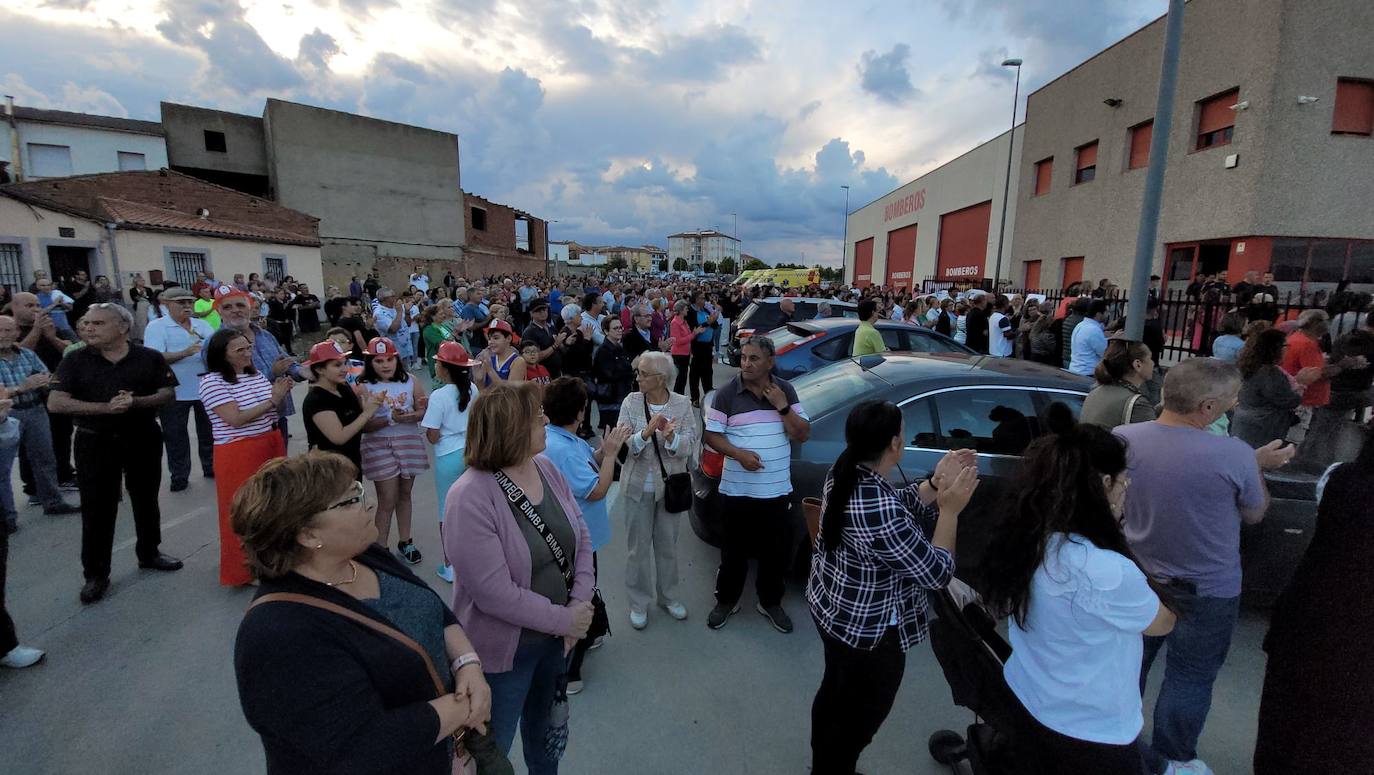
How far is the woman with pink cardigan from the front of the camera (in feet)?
6.28

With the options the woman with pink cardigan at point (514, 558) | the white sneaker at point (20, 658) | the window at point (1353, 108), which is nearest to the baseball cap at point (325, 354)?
the white sneaker at point (20, 658)

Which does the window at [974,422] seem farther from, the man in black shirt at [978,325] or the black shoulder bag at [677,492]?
the man in black shirt at [978,325]

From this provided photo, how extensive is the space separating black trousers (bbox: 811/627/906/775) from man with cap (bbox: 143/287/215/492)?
602 centimetres

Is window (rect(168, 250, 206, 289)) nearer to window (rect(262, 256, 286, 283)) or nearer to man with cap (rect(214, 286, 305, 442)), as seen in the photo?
window (rect(262, 256, 286, 283))

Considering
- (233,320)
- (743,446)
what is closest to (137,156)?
(233,320)

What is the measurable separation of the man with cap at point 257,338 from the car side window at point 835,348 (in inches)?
226

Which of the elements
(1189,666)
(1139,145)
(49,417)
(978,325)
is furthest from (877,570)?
(1139,145)

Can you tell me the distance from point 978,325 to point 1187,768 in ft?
28.8

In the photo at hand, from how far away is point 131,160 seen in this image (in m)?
29.2

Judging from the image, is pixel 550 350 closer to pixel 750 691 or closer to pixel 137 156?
pixel 750 691

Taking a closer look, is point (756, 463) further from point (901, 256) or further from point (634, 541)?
point (901, 256)

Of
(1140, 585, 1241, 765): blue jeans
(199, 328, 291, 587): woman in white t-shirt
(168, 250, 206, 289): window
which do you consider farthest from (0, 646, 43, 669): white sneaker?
(168, 250, 206, 289): window

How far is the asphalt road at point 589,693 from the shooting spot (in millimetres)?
2699

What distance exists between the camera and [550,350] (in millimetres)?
6383
